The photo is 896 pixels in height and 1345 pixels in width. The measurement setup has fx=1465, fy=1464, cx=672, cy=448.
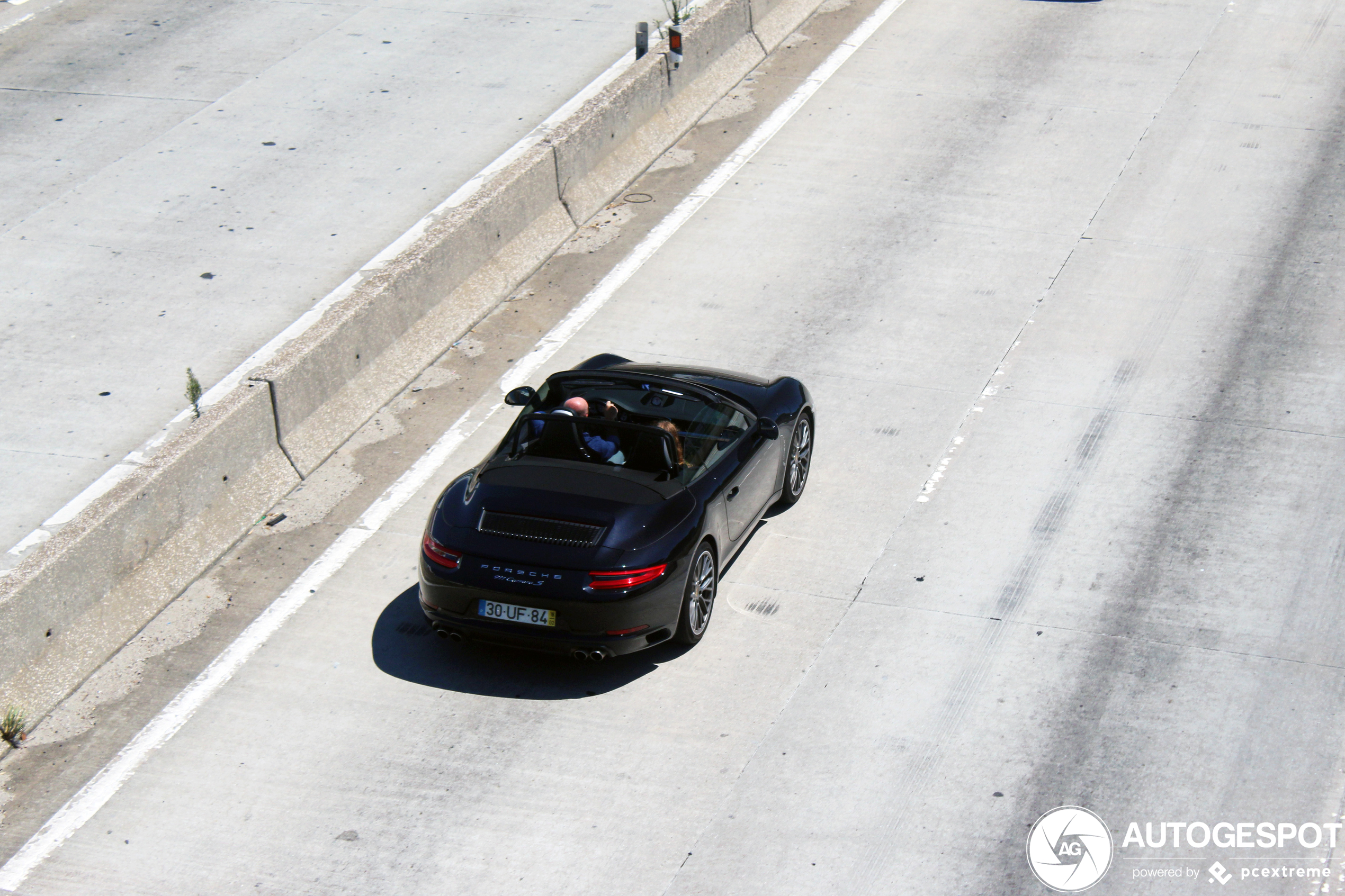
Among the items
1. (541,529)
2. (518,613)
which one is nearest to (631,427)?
(541,529)

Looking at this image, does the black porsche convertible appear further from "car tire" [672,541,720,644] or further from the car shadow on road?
the car shadow on road

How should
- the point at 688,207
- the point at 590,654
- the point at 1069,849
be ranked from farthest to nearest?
1. the point at 688,207
2. the point at 590,654
3. the point at 1069,849

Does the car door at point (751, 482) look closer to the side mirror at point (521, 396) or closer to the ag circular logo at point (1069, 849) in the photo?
the side mirror at point (521, 396)

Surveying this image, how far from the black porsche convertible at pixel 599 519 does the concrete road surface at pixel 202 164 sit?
10.9ft

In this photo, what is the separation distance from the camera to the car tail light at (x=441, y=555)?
826 cm

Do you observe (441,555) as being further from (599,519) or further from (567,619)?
(599,519)

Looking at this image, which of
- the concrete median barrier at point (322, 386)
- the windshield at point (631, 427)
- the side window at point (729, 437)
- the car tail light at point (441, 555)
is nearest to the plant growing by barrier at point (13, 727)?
the concrete median barrier at point (322, 386)

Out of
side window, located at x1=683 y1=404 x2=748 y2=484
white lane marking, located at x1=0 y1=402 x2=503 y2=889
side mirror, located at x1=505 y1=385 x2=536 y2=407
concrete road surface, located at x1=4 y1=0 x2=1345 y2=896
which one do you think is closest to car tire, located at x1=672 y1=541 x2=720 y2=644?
concrete road surface, located at x1=4 y1=0 x2=1345 y2=896

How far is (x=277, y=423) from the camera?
1023 centimetres

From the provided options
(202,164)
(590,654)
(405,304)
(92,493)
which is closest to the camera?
(590,654)

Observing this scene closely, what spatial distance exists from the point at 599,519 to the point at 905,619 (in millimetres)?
2034

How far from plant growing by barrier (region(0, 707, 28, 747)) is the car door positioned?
4.17m

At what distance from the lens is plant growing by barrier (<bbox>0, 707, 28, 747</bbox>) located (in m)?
7.92

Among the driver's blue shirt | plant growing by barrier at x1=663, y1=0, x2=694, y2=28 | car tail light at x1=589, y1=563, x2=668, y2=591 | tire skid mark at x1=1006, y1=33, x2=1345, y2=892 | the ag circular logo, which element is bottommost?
tire skid mark at x1=1006, y1=33, x2=1345, y2=892
